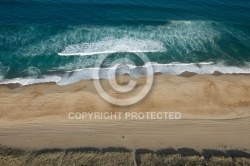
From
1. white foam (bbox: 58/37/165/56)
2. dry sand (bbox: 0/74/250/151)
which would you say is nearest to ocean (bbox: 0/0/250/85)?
white foam (bbox: 58/37/165/56)

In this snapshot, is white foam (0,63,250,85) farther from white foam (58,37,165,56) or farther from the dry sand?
white foam (58,37,165,56)

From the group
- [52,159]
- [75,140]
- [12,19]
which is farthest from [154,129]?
[12,19]

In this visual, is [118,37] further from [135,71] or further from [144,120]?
[144,120]

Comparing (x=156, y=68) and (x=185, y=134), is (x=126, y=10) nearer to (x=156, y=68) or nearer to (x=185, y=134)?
(x=156, y=68)

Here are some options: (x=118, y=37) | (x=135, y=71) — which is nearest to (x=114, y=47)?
(x=118, y=37)

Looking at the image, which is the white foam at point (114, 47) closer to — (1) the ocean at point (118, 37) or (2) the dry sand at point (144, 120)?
(1) the ocean at point (118, 37)

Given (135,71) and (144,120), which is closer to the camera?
(144,120)
